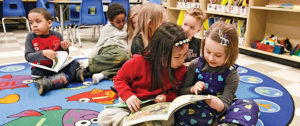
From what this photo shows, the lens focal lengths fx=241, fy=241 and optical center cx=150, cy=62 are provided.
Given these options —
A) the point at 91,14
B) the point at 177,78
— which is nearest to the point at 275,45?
the point at 177,78

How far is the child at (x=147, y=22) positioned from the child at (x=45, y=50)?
549 millimetres

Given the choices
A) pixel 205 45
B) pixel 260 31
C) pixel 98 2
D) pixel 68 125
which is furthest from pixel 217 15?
pixel 68 125

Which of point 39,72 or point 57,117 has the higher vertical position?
point 39,72

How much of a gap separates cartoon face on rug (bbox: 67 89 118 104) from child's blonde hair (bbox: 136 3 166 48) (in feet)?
1.33

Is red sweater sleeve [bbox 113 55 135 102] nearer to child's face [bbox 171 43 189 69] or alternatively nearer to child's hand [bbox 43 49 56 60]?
child's face [bbox 171 43 189 69]

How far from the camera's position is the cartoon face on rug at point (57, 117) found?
3.92 ft

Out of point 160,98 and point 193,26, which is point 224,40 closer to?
point 160,98

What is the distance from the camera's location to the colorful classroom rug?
124 centimetres

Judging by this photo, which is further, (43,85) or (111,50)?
(111,50)

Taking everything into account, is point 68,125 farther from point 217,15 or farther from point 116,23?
point 217,15

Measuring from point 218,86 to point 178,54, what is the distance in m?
0.25

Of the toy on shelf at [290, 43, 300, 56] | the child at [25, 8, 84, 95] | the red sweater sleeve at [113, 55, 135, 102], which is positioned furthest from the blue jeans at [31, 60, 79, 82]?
the toy on shelf at [290, 43, 300, 56]

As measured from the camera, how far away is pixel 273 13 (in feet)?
8.85

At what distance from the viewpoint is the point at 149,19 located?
62.4 inches
